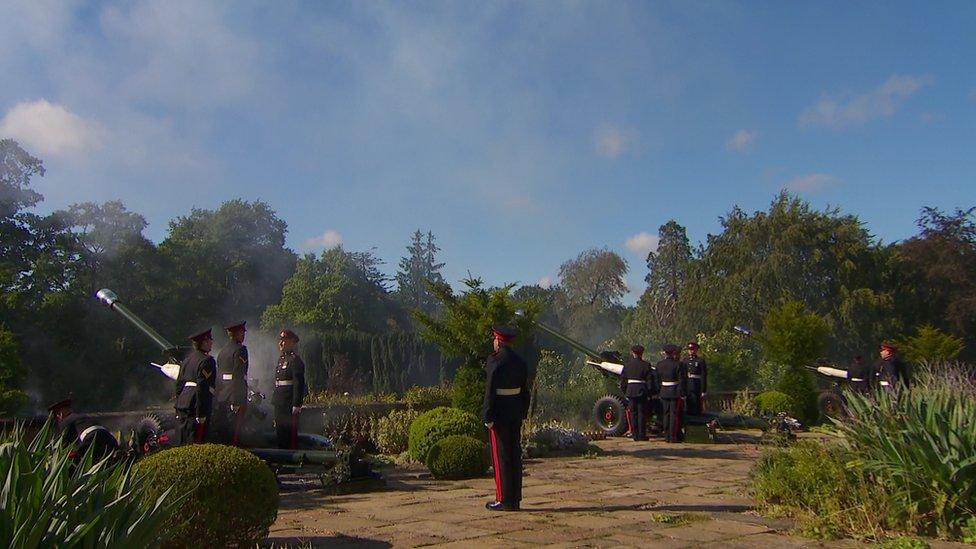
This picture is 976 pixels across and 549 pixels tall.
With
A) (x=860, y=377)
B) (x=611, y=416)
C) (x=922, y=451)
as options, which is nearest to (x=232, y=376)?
(x=922, y=451)

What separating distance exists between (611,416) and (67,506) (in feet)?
42.7

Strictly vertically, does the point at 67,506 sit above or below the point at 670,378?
below

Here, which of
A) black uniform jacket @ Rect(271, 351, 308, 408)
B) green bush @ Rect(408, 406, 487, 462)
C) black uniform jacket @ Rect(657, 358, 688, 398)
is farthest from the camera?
black uniform jacket @ Rect(657, 358, 688, 398)

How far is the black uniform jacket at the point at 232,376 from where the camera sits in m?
9.69

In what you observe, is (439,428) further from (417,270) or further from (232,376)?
(417,270)

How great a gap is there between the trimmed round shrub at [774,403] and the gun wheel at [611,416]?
3319 millimetres

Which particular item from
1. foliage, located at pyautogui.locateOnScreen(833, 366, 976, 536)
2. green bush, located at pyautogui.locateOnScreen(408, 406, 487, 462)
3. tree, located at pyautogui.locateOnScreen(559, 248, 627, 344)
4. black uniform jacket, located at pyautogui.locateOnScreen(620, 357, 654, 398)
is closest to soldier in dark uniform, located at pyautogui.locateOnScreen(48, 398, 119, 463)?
green bush, located at pyautogui.locateOnScreen(408, 406, 487, 462)

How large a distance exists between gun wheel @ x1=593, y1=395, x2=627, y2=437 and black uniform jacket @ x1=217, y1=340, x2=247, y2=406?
7.79 meters

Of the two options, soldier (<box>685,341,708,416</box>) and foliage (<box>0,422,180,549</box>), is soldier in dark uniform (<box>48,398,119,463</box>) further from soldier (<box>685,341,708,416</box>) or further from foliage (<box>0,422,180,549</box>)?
soldier (<box>685,341,708,416</box>)

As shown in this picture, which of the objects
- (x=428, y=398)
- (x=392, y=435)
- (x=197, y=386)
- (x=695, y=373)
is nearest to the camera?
(x=197, y=386)

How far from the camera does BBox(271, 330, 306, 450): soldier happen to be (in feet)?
33.5

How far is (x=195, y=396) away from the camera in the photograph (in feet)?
28.8

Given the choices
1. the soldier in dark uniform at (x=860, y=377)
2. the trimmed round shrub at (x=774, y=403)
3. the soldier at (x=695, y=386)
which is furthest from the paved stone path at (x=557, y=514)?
the trimmed round shrub at (x=774, y=403)

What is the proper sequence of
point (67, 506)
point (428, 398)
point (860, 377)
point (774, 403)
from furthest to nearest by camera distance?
point (774, 403) → point (860, 377) → point (428, 398) → point (67, 506)
